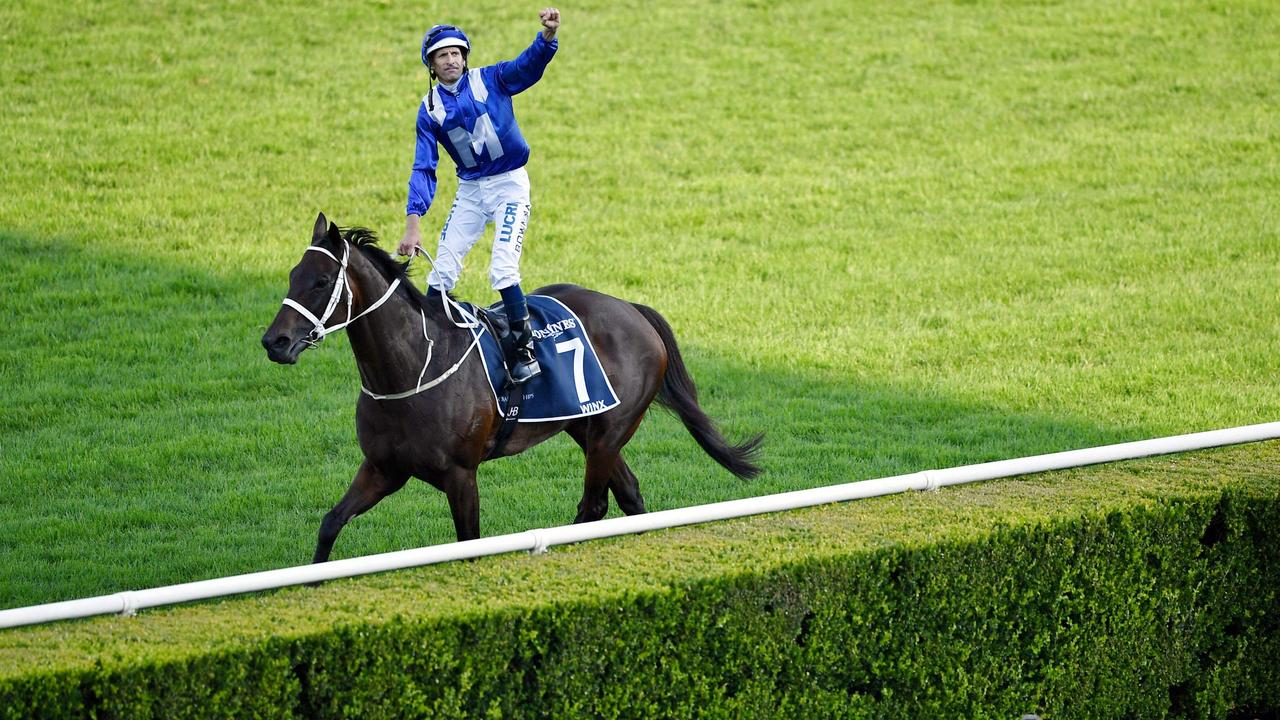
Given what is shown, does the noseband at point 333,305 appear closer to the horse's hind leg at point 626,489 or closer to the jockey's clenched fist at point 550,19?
the jockey's clenched fist at point 550,19

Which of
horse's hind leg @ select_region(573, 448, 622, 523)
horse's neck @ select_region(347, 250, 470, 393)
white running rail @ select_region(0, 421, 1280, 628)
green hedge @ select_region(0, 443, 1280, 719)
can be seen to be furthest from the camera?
horse's hind leg @ select_region(573, 448, 622, 523)

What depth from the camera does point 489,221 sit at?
6.55 meters

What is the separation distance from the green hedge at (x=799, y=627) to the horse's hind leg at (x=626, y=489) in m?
1.56

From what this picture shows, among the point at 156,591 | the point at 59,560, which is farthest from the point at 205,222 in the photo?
the point at 156,591

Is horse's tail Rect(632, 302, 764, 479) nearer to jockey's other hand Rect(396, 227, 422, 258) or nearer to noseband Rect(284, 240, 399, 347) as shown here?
jockey's other hand Rect(396, 227, 422, 258)

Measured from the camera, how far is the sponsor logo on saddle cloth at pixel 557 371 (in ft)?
20.8

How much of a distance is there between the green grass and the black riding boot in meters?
1.36

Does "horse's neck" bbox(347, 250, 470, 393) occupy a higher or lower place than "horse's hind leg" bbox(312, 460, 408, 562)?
higher

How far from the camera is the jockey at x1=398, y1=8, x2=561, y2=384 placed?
6.17 m

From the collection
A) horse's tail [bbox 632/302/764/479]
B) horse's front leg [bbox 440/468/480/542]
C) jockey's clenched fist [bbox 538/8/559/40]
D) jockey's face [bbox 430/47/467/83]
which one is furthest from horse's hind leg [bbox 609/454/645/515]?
jockey's clenched fist [bbox 538/8/559/40]

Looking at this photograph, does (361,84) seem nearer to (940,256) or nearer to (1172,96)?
(940,256)

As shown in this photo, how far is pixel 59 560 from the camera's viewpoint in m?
6.96

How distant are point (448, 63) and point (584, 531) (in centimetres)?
220

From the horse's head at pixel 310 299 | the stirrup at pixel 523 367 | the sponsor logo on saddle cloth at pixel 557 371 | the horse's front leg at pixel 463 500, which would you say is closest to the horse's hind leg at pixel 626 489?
the sponsor logo on saddle cloth at pixel 557 371
